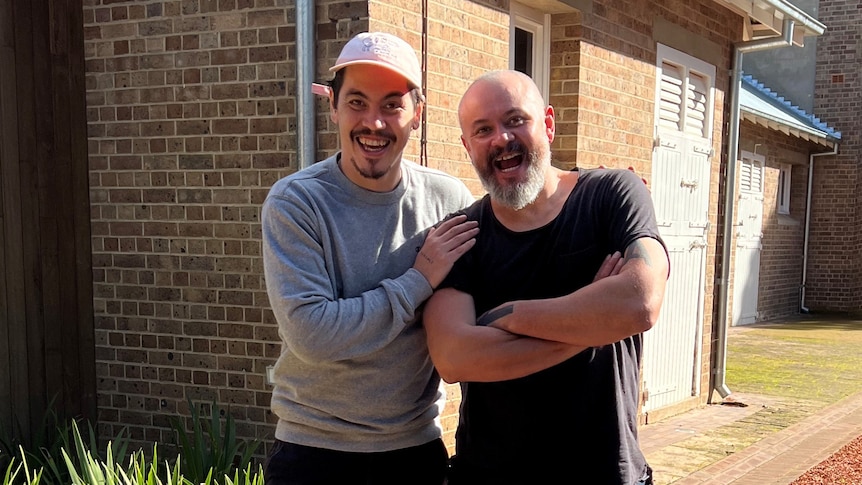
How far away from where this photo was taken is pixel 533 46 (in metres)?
5.98

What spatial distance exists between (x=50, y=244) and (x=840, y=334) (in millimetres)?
13621

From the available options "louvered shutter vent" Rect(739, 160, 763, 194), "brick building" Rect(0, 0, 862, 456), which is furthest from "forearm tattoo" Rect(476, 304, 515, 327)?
"louvered shutter vent" Rect(739, 160, 763, 194)

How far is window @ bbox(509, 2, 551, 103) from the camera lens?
5.83m

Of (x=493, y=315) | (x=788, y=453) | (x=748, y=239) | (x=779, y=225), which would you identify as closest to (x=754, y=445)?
(x=788, y=453)

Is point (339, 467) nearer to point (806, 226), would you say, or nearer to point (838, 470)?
point (838, 470)

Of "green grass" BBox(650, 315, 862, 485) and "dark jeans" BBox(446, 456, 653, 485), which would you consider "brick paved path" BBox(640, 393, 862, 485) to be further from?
"dark jeans" BBox(446, 456, 653, 485)

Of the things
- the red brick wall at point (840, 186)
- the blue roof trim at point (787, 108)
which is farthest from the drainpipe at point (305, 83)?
the red brick wall at point (840, 186)

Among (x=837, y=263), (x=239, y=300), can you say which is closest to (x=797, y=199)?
(x=837, y=263)

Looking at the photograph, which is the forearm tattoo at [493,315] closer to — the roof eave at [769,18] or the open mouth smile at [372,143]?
the open mouth smile at [372,143]

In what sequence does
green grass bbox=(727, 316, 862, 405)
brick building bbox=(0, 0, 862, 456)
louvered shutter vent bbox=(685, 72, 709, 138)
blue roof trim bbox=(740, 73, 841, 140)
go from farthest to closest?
blue roof trim bbox=(740, 73, 841, 140) → green grass bbox=(727, 316, 862, 405) → louvered shutter vent bbox=(685, 72, 709, 138) → brick building bbox=(0, 0, 862, 456)

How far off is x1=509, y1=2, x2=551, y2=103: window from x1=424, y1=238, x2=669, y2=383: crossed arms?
3.79m

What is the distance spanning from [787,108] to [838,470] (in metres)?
13.0

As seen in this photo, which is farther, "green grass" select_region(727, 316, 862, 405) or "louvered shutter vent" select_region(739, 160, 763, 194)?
"louvered shutter vent" select_region(739, 160, 763, 194)

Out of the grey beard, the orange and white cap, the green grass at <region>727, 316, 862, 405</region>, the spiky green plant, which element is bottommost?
the green grass at <region>727, 316, 862, 405</region>
